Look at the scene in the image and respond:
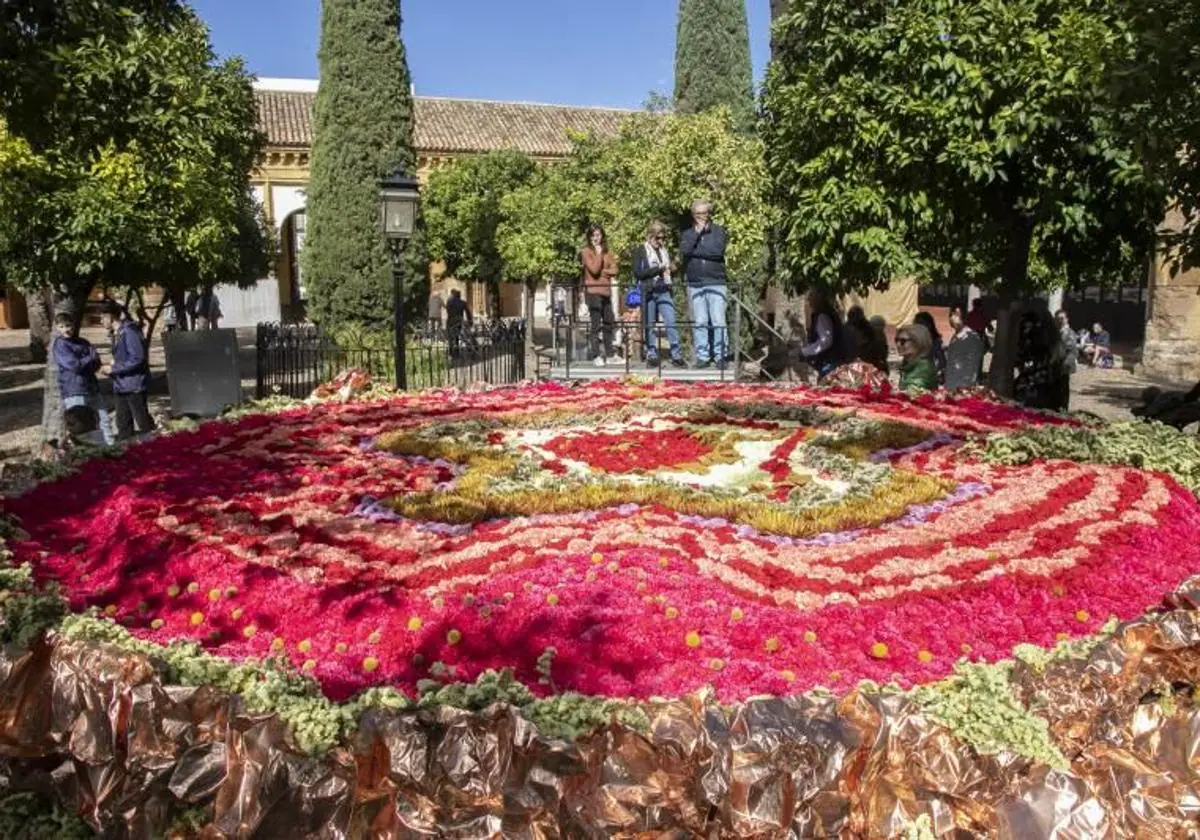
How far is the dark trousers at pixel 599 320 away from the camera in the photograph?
1228 cm

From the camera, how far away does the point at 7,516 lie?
526 centimetres

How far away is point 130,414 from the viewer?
11.0 metres

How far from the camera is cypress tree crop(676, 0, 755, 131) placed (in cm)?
2209

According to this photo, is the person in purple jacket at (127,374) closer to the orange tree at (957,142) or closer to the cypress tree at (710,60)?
the orange tree at (957,142)

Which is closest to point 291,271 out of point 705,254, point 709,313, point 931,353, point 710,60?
point 710,60

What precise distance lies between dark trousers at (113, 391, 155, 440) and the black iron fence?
219 centimetres

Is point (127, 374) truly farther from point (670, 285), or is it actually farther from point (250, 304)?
point (250, 304)

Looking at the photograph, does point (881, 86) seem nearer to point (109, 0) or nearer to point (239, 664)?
point (109, 0)

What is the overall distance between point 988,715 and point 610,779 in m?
1.21

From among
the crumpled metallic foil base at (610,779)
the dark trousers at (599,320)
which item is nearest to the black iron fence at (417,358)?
the dark trousers at (599,320)

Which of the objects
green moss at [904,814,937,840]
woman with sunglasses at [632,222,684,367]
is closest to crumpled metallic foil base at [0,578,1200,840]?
green moss at [904,814,937,840]

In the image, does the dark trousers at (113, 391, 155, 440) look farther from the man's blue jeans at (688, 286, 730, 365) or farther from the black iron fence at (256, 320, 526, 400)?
the man's blue jeans at (688, 286, 730, 365)

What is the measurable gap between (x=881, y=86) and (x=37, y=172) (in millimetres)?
8677

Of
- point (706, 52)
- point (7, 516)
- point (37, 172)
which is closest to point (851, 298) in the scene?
point (706, 52)
